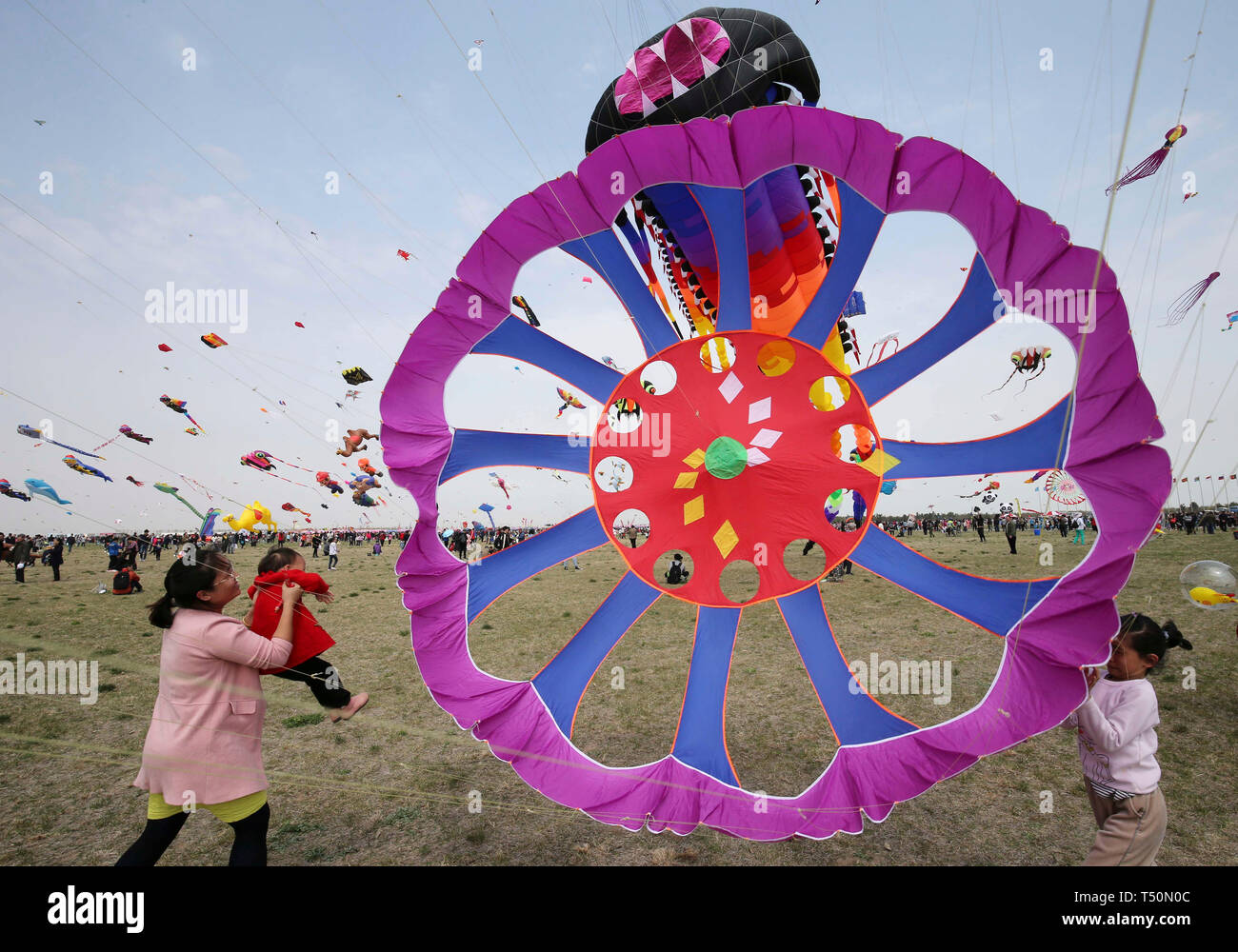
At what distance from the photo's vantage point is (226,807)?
2689 millimetres

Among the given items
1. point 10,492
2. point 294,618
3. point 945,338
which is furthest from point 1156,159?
point 10,492

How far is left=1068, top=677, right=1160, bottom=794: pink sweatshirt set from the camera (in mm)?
2848

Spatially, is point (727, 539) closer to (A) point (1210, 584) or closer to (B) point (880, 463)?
(B) point (880, 463)

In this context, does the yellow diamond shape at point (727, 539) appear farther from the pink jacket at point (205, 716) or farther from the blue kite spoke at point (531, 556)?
the pink jacket at point (205, 716)

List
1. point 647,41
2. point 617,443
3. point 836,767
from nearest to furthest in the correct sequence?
1. point 836,767
2. point 617,443
3. point 647,41

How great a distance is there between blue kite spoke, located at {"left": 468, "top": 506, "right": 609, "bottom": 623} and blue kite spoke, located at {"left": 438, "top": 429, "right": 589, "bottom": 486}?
14.7 inches

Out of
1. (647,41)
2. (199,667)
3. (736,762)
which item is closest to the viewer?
(199,667)

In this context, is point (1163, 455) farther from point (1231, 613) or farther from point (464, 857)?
point (1231, 613)

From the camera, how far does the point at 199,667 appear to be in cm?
271

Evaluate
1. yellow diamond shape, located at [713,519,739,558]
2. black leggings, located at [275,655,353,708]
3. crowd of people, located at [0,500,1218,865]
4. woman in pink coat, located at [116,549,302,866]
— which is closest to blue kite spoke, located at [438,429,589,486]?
yellow diamond shape, located at [713,519,739,558]

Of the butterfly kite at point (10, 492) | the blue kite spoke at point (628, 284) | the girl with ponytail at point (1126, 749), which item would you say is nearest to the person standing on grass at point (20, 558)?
the butterfly kite at point (10, 492)

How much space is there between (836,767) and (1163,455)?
7.71ft

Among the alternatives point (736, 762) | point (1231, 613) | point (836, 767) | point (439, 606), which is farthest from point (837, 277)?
point (1231, 613)

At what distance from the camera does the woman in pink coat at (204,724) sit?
262cm
